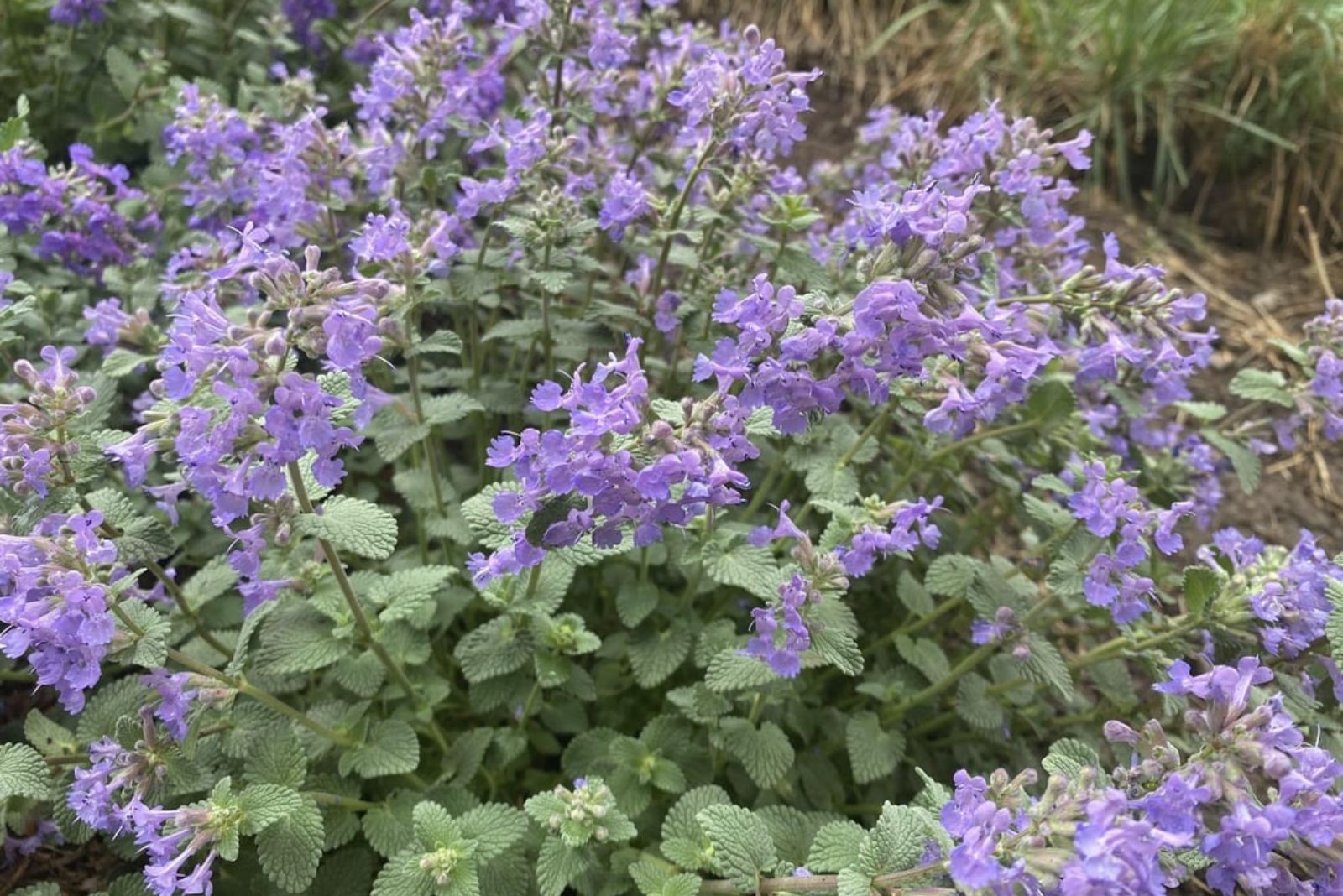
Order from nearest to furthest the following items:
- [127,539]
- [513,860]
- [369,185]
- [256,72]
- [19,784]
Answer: [19,784]
[127,539]
[513,860]
[369,185]
[256,72]

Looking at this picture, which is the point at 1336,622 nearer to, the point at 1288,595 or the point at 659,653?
the point at 1288,595

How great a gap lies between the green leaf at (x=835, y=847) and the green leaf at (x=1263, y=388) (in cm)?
199

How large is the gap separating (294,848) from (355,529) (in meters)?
0.78

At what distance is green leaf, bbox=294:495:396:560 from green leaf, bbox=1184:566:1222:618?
1975mm

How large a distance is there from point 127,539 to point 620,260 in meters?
2.74

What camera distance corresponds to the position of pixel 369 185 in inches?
140

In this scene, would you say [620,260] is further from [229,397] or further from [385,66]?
[229,397]

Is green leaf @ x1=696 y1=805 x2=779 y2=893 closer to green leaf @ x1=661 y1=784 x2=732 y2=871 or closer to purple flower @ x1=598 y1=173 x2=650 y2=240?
green leaf @ x1=661 y1=784 x2=732 y2=871

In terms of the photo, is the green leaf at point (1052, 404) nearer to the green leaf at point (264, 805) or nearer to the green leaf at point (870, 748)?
the green leaf at point (870, 748)

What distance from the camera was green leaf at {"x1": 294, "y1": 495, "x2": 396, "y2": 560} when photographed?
2.31 meters

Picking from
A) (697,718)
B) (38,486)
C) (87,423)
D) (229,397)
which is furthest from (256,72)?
(697,718)

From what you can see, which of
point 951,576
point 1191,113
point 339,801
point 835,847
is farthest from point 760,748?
point 1191,113

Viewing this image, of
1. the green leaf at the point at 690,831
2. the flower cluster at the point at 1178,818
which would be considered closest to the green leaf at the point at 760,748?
the green leaf at the point at 690,831

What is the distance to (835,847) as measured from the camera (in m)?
2.36
